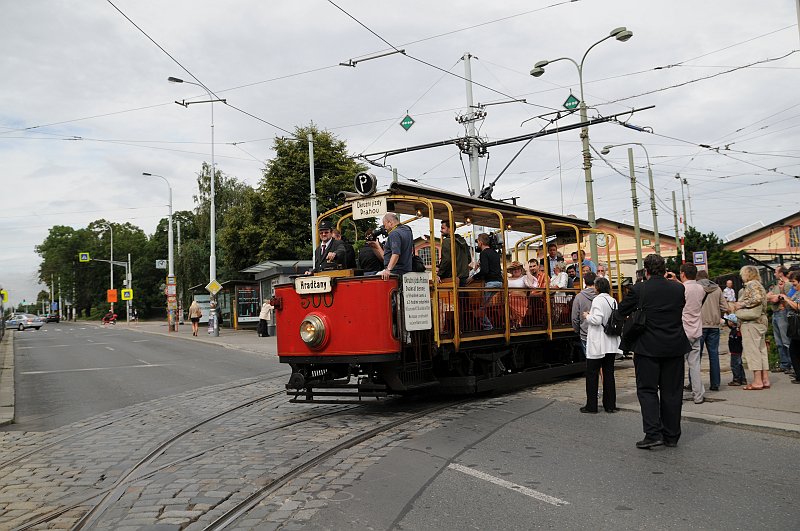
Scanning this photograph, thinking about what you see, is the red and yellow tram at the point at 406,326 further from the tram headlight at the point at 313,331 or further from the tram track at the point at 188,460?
the tram track at the point at 188,460

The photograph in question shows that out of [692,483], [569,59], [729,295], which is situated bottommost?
[692,483]

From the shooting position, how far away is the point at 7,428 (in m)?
9.36

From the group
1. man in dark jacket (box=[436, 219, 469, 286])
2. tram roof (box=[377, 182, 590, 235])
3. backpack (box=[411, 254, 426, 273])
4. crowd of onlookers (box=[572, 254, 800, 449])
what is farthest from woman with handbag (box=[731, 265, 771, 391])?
backpack (box=[411, 254, 426, 273])

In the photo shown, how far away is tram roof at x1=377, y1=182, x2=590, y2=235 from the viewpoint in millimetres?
9227

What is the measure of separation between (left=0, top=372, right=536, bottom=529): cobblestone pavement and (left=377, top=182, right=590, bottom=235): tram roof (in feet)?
9.20

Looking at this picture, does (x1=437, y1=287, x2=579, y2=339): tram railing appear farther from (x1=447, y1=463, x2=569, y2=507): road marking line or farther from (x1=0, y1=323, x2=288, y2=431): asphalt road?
(x1=0, y1=323, x2=288, y2=431): asphalt road

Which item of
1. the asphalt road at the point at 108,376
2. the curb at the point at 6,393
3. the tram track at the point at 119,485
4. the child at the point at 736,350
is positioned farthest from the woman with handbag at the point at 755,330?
the curb at the point at 6,393

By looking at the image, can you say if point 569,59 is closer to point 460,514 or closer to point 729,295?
point 729,295

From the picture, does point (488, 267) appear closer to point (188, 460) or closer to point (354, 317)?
point (354, 317)

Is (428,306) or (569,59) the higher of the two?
(569,59)

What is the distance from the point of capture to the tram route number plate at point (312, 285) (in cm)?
862

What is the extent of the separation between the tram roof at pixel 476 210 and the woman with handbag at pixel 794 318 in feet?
12.9

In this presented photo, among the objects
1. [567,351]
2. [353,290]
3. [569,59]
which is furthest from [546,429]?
[569,59]

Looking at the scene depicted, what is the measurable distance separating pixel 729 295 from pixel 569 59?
10146 millimetres
